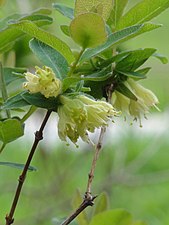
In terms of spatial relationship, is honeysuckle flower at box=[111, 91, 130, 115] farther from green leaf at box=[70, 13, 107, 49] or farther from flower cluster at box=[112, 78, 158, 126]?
green leaf at box=[70, 13, 107, 49]

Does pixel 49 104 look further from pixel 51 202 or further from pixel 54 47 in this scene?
pixel 51 202

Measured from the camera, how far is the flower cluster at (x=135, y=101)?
70 centimetres

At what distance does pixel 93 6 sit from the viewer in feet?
2.03

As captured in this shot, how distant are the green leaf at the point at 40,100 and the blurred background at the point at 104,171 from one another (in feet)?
2.39

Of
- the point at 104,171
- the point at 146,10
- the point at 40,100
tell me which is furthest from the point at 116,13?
the point at 104,171

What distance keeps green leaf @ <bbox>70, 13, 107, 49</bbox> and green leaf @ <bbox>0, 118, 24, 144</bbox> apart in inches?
4.3

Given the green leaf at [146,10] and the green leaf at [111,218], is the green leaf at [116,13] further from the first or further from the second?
the green leaf at [111,218]

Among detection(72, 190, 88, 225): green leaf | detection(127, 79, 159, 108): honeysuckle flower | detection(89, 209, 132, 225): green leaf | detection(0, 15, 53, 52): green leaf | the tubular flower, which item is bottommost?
detection(89, 209, 132, 225): green leaf

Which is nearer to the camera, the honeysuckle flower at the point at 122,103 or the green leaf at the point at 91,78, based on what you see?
the green leaf at the point at 91,78

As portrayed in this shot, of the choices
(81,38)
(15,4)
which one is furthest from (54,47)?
(15,4)

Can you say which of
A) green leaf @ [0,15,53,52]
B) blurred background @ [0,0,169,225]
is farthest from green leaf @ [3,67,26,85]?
blurred background @ [0,0,169,225]

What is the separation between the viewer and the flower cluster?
70 cm

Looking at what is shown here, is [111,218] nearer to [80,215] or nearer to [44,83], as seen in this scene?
[80,215]

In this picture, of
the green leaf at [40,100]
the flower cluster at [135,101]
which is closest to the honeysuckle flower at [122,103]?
the flower cluster at [135,101]
